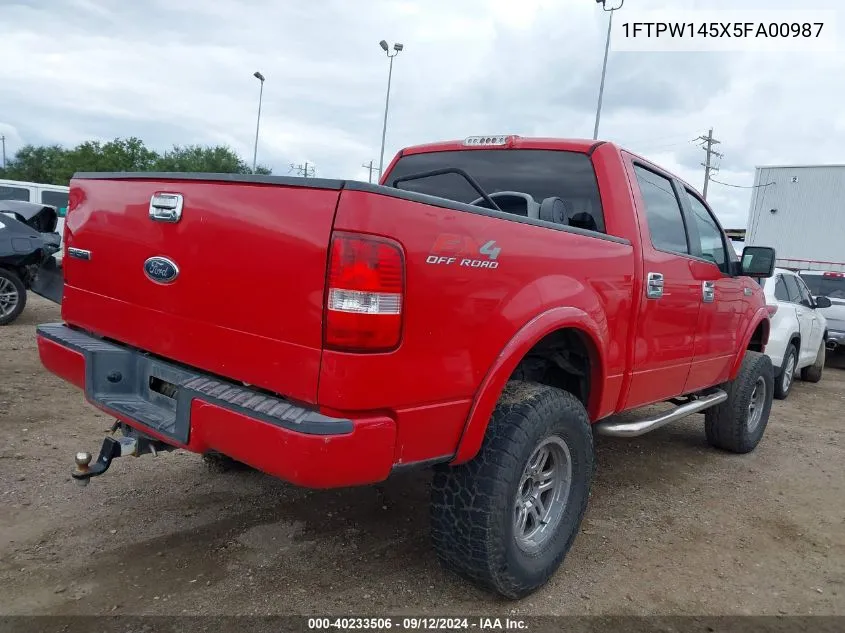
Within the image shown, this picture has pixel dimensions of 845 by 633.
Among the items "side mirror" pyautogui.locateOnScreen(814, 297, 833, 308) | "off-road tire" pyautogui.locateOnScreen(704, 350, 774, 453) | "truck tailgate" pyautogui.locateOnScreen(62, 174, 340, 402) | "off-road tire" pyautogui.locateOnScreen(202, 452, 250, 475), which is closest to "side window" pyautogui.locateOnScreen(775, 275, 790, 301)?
"side mirror" pyautogui.locateOnScreen(814, 297, 833, 308)

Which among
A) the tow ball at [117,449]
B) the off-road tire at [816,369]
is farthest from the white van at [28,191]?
the off-road tire at [816,369]

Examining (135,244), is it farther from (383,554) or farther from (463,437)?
(383,554)

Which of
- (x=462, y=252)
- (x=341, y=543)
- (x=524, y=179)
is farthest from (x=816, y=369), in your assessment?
(x=462, y=252)

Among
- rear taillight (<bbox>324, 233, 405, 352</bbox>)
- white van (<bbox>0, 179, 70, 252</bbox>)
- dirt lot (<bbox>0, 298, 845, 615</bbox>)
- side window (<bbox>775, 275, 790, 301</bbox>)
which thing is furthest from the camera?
A: white van (<bbox>0, 179, 70, 252</bbox>)

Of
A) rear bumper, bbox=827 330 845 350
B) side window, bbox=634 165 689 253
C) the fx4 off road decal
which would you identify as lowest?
rear bumper, bbox=827 330 845 350

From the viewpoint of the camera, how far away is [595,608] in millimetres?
2635

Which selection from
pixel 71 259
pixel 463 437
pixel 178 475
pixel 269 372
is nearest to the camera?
pixel 269 372

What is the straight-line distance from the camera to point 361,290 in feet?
6.23

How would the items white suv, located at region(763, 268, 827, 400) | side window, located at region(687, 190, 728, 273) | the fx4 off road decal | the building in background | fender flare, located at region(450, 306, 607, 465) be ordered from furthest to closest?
the building in background → white suv, located at region(763, 268, 827, 400) → side window, located at region(687, 190, 728, 273) → fender flare, located at region(450, 306, 607, 465) → the fx4 off road decal

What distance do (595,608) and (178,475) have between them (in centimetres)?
244

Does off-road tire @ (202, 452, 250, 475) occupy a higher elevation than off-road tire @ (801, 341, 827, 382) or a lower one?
lower

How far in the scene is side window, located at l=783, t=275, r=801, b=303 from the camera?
779 centimetres

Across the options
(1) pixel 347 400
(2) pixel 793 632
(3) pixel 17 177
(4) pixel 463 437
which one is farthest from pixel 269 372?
(3) pixel 17 177

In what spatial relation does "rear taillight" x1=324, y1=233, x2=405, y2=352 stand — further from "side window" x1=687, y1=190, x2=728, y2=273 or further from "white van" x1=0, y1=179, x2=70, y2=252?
"white van" x1=0, y1=179, x2=70, y2=252
